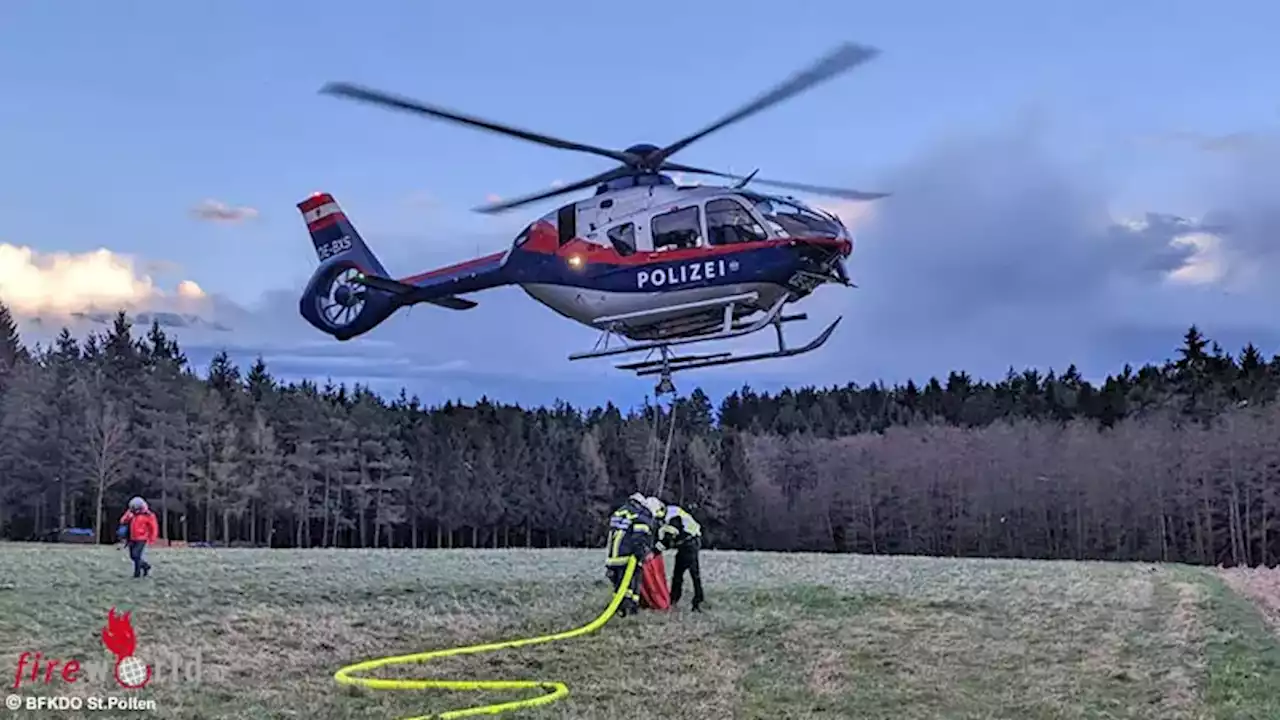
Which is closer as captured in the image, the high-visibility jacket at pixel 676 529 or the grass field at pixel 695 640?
the grass field at pixel 695 640

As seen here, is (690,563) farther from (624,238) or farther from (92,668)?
(92,668)

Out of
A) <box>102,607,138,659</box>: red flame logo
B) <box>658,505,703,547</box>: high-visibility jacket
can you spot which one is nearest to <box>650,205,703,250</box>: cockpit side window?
<box>658,505,703,547</box>: high-visibility jacket

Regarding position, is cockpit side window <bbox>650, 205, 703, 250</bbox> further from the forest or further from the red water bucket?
the forest

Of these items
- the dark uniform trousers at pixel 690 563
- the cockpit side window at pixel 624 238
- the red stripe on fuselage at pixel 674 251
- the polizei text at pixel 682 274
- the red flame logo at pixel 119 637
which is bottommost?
the red flame logo at pixel 119 637

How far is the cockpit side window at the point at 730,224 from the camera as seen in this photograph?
15.7 m

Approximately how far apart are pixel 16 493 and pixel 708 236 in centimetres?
5682

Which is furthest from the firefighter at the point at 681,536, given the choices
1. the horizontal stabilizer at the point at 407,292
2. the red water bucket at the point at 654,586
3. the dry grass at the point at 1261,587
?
the dry grass at the point at 1261,587

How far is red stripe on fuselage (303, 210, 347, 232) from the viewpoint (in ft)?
67.2

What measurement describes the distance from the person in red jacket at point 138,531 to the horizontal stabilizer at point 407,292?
865 cm

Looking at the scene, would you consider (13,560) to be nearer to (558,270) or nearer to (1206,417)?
(558,270)

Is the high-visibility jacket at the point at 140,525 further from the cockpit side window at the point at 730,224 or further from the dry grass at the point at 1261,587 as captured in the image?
the dry grass at the point at 1261,587

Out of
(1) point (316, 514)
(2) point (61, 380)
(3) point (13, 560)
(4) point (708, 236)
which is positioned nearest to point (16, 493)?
(2) point (61, 380)

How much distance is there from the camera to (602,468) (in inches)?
3041

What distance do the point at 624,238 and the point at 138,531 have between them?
12.9 metres
